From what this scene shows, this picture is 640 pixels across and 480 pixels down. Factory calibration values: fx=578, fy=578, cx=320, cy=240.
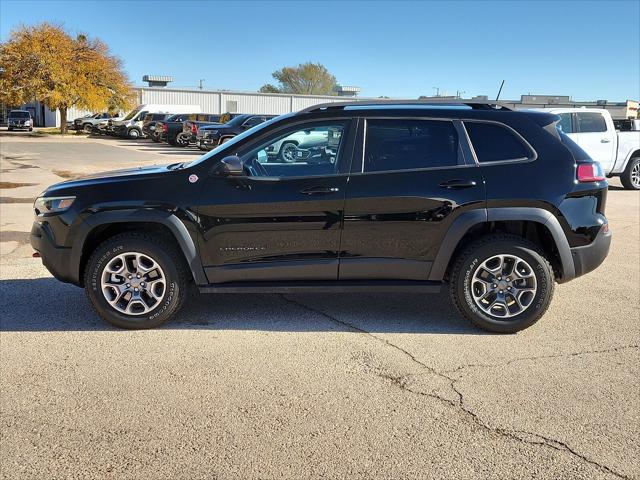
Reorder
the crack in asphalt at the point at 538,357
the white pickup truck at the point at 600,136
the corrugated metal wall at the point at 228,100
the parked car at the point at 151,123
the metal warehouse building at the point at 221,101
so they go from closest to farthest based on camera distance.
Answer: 1. the crack in asphalt at the point at 538,357
2. the white pickup truck at the point at 600,136
3. the parked car at the point at 151,123
4. the metal warehouse building at the point at 221,101
5. the corrugated metal wall at the point at 228,100

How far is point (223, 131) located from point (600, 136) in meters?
14.3

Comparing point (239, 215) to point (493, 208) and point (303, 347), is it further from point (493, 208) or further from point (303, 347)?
point (493, 208)

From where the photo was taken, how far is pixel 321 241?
14.9 feet

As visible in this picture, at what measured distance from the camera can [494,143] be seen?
4.65 metres

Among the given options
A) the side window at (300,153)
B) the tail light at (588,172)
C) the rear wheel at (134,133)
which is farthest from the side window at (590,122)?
the rear wheel at (134,133)

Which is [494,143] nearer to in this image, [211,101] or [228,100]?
[228,100]

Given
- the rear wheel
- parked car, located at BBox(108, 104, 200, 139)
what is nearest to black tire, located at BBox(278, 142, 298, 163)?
parked car, located at BBox(108, 104, 200, 139)

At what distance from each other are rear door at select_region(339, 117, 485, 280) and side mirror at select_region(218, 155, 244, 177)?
2.83 ft

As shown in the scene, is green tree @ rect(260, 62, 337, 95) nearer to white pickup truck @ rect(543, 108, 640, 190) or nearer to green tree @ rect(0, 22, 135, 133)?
green tree @ rect(0, 22, 135, 133)

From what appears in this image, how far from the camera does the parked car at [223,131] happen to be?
22812mm

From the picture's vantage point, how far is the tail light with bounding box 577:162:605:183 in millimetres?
4584

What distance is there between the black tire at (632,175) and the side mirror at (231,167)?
499 inches

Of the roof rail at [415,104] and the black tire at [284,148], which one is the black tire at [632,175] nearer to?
the roof rail at [415,104]

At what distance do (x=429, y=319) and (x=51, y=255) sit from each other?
3.18 m
